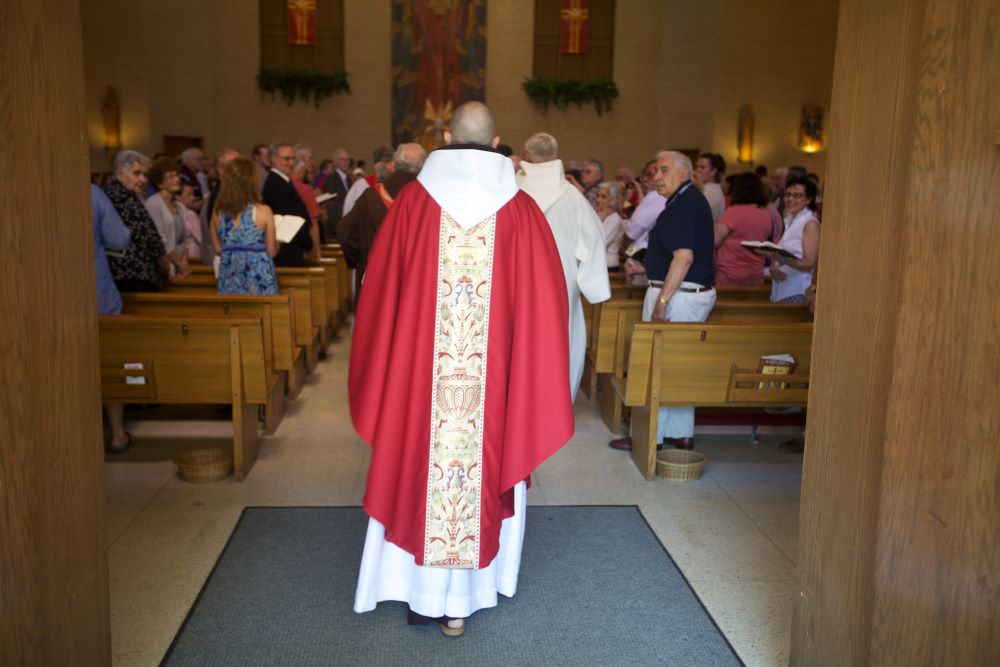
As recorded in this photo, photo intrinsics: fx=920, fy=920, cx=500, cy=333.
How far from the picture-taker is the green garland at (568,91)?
16.1m

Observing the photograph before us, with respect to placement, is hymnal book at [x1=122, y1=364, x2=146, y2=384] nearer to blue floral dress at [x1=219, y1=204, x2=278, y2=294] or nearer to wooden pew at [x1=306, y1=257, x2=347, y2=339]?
blue floral dress at [x1=219, y1=204, x2=278, y2=294]

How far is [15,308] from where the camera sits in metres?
1.90

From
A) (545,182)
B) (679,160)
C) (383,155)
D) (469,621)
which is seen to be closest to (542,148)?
(545,182)

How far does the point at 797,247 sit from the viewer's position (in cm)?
584

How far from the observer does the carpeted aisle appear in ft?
10.1

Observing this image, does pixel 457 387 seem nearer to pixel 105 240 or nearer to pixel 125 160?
pixel 105 240

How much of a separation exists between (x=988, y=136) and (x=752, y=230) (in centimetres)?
454

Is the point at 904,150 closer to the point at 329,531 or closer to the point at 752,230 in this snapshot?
the point at 329,531

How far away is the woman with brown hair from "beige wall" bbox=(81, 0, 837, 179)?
30.4 feet

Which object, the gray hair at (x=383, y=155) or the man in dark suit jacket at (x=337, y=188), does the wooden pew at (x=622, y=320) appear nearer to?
the gray hair at (x=383, y=155)

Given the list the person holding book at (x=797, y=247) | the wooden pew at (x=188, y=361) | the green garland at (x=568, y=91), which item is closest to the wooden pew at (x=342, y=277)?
the wooden pew at (x=188, y=361)

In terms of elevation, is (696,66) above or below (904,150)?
above

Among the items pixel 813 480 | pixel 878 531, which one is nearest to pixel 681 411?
pixel 813 480

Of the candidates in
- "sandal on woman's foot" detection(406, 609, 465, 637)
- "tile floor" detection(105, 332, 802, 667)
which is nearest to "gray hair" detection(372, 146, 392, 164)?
"tile floor" detection(105, 332, 802, 667)
